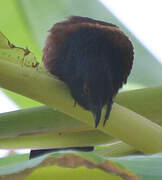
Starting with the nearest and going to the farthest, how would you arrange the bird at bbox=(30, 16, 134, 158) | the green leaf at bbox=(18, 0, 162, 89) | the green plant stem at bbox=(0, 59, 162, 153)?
the green plant stem at bbox=(0, 59, 162, 153) < the bird at bbox=(30, 16, 134, 158) < the green leaf at bbox=(18, 0, 162, 89)

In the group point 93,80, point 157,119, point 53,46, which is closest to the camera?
point 157,119

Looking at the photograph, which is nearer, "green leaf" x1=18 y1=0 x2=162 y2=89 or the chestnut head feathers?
the chestnut head feathers

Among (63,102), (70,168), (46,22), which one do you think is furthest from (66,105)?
(46,22)

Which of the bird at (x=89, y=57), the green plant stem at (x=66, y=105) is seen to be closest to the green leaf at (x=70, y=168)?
the green plant stem at (x=66, y=105)

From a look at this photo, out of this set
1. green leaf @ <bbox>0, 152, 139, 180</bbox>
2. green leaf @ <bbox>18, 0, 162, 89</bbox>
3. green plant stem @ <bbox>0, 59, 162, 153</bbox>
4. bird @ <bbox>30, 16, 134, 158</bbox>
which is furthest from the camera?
green leaf @ <bbox>18, 0, 162, 89</bbox>

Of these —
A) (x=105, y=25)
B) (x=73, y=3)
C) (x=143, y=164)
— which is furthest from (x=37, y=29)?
(x=143, y=164)

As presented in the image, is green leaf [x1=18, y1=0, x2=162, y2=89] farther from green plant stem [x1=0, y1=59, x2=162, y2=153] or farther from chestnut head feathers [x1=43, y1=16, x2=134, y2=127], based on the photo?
green plant stem [x1=0, y1=59, x2=162, y2=153]

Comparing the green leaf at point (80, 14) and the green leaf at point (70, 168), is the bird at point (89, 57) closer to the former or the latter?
the green leaf at point (80, 14)

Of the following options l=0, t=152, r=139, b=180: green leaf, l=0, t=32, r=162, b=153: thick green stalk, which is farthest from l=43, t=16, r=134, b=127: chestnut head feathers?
l=0, t=152, r=139, b=180: green leaf

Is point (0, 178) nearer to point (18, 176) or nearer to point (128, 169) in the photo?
point (18, 176)
